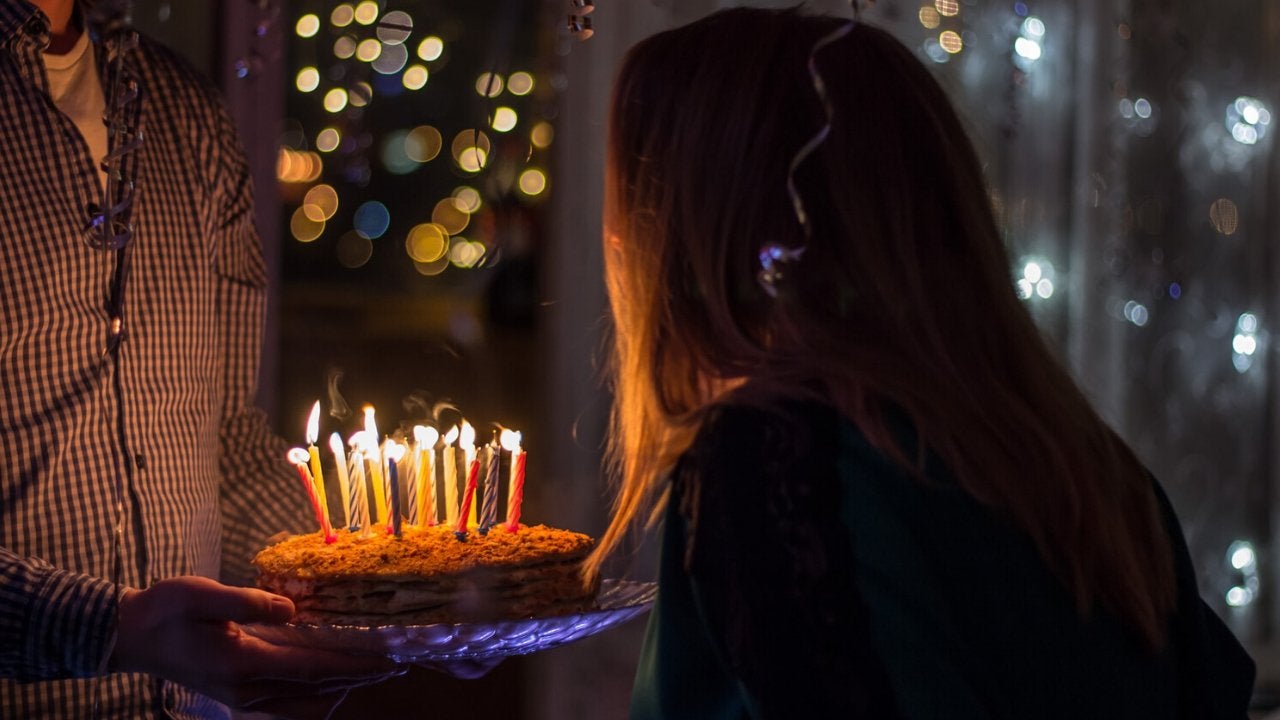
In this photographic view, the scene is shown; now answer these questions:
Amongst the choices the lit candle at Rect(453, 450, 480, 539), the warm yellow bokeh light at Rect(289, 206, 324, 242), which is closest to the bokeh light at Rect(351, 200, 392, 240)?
the warm yellow bokeh light at Rect(289, 206, 324, 242)

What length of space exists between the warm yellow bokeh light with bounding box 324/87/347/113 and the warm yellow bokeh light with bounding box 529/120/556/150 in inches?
12.9

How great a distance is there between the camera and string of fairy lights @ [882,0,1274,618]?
8.35 ft

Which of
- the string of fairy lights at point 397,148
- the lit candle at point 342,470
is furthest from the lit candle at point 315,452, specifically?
the string of fairy lights at point 397,148

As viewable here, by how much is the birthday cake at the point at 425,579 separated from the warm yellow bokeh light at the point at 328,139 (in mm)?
927

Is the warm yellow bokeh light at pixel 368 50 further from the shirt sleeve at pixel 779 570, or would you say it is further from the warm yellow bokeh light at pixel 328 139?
the shirt sleeve at pixel 779 570

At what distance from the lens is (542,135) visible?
2098mm

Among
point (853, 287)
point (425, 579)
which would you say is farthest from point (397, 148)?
point (853, 287)

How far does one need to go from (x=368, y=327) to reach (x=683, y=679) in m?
1.47

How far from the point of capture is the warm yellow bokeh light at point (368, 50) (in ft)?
6.38

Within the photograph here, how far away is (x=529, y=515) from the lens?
206 centimetres

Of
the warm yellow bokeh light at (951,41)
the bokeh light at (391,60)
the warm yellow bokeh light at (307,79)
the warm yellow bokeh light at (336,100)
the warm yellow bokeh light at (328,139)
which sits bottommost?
the warm yellow bokeh light at (328,139)

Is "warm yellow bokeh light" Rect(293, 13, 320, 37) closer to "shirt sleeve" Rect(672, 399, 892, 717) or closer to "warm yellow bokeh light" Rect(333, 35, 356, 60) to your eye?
"warm yellow bokeh light" Rect(333, 35, 356, 60)

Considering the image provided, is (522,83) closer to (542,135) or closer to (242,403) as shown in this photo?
(542,135)

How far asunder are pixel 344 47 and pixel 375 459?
3.01 feet
